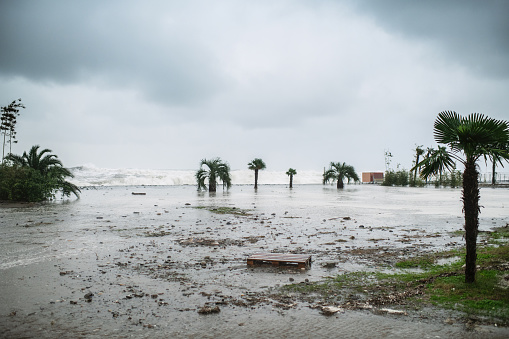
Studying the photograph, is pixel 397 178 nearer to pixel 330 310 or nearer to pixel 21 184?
pixel 21 184

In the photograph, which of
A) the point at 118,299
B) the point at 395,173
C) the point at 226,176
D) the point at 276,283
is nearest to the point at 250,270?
the point at 276,283

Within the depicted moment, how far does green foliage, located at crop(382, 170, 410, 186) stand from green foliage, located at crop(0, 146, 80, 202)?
244ft

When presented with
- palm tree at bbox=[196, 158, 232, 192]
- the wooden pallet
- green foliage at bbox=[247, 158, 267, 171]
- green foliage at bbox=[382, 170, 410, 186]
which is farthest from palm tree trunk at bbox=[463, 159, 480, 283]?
green foliage at bbox=[382, 170, 410, 186]

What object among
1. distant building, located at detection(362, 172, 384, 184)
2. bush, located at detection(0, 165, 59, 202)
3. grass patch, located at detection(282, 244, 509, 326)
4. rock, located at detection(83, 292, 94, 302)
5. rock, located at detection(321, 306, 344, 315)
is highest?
distant building, located at detection(362, 172, 384, 184)

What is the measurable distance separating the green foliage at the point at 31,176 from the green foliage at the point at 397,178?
7428 centimetres

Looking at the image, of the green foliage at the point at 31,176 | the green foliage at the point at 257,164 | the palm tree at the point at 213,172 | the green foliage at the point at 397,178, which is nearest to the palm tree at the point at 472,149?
the green foliage at the point at 31,176

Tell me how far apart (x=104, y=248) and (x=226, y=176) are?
38.7 metres

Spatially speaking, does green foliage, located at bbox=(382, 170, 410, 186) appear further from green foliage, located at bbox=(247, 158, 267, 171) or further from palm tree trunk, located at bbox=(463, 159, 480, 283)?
palm tree trunk, located at bbox=(463, 159, 480, 283)

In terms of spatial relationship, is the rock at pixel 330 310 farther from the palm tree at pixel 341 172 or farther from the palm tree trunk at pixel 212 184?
the palm tree at pixel 341 172

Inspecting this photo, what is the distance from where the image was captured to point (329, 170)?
243 feet

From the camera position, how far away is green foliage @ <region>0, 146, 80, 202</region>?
26391 millimetres

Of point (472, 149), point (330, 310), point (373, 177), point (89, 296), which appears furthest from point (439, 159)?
point (373, 177)

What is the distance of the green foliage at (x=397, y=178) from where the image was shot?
3327 inches

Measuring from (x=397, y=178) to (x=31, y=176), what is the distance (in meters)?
78.0
